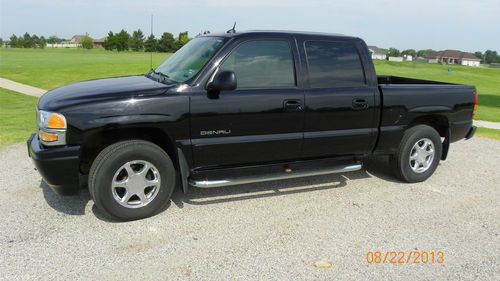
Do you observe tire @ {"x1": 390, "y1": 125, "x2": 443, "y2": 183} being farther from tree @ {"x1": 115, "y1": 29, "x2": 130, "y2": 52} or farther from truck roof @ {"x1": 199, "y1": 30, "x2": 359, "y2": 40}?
tree @ {"x1": 115, "y1": 29, "x2": 130, "y2": 52}

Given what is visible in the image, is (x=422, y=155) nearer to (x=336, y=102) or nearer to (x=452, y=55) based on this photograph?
(x=336, y=102)

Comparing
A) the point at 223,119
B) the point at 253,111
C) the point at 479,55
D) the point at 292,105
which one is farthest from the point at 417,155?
the point at 479,55

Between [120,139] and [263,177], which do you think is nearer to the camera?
[120,139]

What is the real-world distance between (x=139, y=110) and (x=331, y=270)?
90.5 inches

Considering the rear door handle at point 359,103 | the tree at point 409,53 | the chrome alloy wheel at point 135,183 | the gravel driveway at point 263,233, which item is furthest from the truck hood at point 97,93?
the tree at point 409,53

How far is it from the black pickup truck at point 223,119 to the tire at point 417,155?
0.11ft

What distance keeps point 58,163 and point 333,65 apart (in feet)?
10.5

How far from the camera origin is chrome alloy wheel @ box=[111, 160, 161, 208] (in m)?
4.04

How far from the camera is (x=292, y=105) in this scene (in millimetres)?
4516

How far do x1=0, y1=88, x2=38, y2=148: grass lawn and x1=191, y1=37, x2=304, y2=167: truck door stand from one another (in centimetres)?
467

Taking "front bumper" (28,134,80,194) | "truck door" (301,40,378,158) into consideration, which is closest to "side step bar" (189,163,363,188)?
"truck door" (301,40,378,158)

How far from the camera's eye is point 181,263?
3.41 m

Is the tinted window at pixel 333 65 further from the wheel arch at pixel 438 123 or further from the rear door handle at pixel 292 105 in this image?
the wheel arch at pixel 438 123

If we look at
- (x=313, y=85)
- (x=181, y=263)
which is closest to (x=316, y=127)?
(x=313, y=85)
